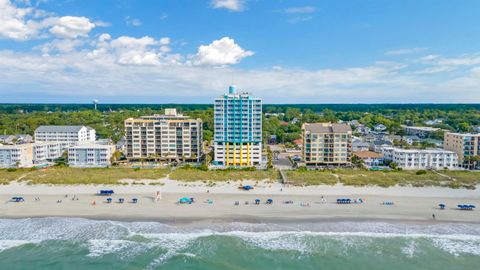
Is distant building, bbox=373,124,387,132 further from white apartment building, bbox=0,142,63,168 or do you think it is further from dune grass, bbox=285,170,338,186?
white apartment building, bbox=0,142,63,168

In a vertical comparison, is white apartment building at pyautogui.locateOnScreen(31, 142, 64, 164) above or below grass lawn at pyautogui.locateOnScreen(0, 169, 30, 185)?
above

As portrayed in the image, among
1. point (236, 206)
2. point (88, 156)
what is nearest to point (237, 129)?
point (236, 206)

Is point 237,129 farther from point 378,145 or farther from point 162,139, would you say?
point 378,145

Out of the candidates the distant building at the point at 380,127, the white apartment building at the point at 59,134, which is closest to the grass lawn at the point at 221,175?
the white apartment building at the point at 59,134

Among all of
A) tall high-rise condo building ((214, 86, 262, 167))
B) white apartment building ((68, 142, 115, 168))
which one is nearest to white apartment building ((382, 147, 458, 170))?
tall high-rise condo building ((214, 86, 262, 167))

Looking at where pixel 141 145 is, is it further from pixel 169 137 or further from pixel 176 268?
pixel 176 268

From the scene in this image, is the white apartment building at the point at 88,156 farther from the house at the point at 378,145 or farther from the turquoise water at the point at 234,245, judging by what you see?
the house at the point at 378,145
